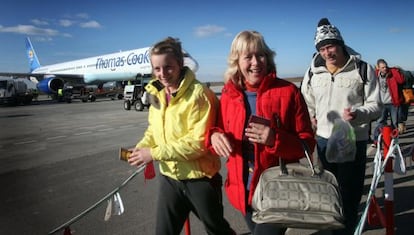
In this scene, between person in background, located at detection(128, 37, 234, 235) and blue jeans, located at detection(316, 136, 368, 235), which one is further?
blue jeans, located at detection(316, 136, 368, 235)

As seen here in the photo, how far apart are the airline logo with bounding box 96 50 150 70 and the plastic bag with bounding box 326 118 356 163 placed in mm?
24563

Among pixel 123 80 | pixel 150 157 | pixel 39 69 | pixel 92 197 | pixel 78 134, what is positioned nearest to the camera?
pixel 150 157

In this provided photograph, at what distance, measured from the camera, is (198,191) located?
2.32 meters

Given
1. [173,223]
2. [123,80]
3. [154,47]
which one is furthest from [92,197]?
[123,80]

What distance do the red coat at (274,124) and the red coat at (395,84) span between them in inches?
306

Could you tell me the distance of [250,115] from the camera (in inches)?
79.8

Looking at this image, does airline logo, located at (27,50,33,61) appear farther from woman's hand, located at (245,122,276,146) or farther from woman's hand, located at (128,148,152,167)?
woman's hand, located at (245,122,276,146)

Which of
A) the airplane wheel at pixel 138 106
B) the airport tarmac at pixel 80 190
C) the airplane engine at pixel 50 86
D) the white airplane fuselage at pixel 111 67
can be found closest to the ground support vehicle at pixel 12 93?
the airplane engine at pixel 50 86

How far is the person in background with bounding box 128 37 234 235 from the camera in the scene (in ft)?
7.30

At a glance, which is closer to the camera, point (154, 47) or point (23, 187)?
point (154, 47)

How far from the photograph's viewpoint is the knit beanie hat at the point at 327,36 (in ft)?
8.82

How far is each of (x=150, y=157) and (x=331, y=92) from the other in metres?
1.54

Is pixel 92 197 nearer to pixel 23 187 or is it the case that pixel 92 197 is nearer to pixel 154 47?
pixel 23 187

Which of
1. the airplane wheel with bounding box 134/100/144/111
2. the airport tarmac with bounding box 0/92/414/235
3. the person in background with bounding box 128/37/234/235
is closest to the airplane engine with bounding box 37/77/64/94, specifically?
the airplane wheel with bounding box 134/100/144/111
